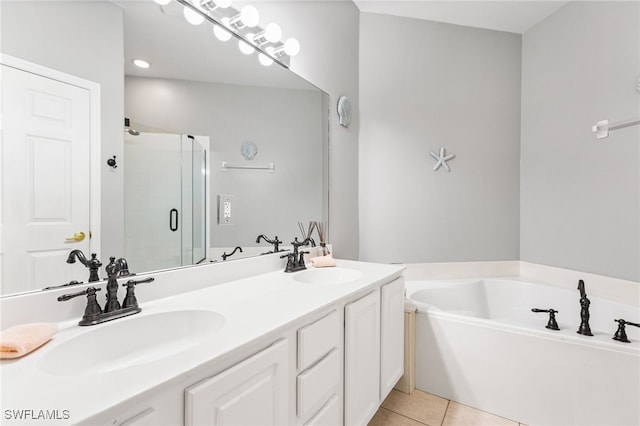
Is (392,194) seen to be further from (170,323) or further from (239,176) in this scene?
(170,323)

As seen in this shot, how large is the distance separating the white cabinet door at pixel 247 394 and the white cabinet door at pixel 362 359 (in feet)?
1.29

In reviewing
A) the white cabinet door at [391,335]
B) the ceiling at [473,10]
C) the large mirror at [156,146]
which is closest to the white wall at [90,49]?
the large mirror at [156,146]

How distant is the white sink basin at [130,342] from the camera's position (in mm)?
708

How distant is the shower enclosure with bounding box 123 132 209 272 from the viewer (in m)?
1.02

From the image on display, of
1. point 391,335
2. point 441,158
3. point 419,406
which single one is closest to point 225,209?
point 391,335

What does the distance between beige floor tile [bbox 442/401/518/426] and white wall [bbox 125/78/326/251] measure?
1.33m

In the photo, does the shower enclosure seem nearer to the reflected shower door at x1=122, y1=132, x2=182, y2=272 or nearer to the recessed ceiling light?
the reflected shower door at x1=122, y1=132, x2=182, y2=272

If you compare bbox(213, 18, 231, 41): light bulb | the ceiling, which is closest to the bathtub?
bbox(213, 18, 231, 41): light bulb

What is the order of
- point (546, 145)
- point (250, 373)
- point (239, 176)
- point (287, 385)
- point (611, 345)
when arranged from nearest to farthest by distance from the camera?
point (250, 373) → point (287, 385) → point (611, 345) → point (239, 176) → point (546, 145)

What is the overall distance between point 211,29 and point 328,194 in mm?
1198

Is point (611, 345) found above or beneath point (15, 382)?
beneath

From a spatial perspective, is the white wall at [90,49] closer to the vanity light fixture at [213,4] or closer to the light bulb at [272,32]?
the vanity light fixture at [213,4]

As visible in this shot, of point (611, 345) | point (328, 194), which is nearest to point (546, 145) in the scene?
point (611, 345)

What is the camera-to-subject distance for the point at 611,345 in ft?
4.41
